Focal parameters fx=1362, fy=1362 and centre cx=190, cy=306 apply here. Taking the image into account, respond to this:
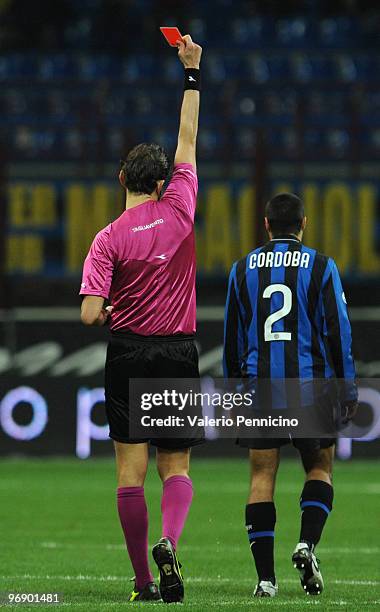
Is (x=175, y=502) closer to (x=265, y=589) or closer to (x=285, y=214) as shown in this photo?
(x=265, y=589)

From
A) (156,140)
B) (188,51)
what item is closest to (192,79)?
(188,51)

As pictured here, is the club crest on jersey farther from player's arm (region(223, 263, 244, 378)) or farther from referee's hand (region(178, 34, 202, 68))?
referee's hand (region(178, 34, 202, 68))

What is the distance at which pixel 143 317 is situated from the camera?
5312 millimetres

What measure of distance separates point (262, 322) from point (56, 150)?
39.0ft

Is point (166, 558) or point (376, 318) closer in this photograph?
point (166, 558)

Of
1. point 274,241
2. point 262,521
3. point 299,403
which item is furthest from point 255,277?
point 262,521

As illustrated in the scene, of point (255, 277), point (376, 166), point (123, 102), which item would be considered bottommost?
point (255, 277)

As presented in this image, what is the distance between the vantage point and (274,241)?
5766 millimetres

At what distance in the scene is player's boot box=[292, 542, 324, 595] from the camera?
17.6 ft

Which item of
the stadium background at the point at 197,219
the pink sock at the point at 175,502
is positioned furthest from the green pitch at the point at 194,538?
the pink sock at the point at 175,502

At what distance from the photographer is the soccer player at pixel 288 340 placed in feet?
18.4

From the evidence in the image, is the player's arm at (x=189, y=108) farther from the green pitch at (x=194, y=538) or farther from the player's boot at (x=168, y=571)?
the green pitch at (x=194, y=538)

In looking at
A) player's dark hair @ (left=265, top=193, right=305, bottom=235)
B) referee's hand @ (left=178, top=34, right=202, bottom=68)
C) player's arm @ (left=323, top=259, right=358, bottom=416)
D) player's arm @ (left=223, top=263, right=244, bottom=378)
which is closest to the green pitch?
player's arm @ (left=323, top=259, right=358, bottom=416)

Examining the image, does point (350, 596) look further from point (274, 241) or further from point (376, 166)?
point (376, 166)
